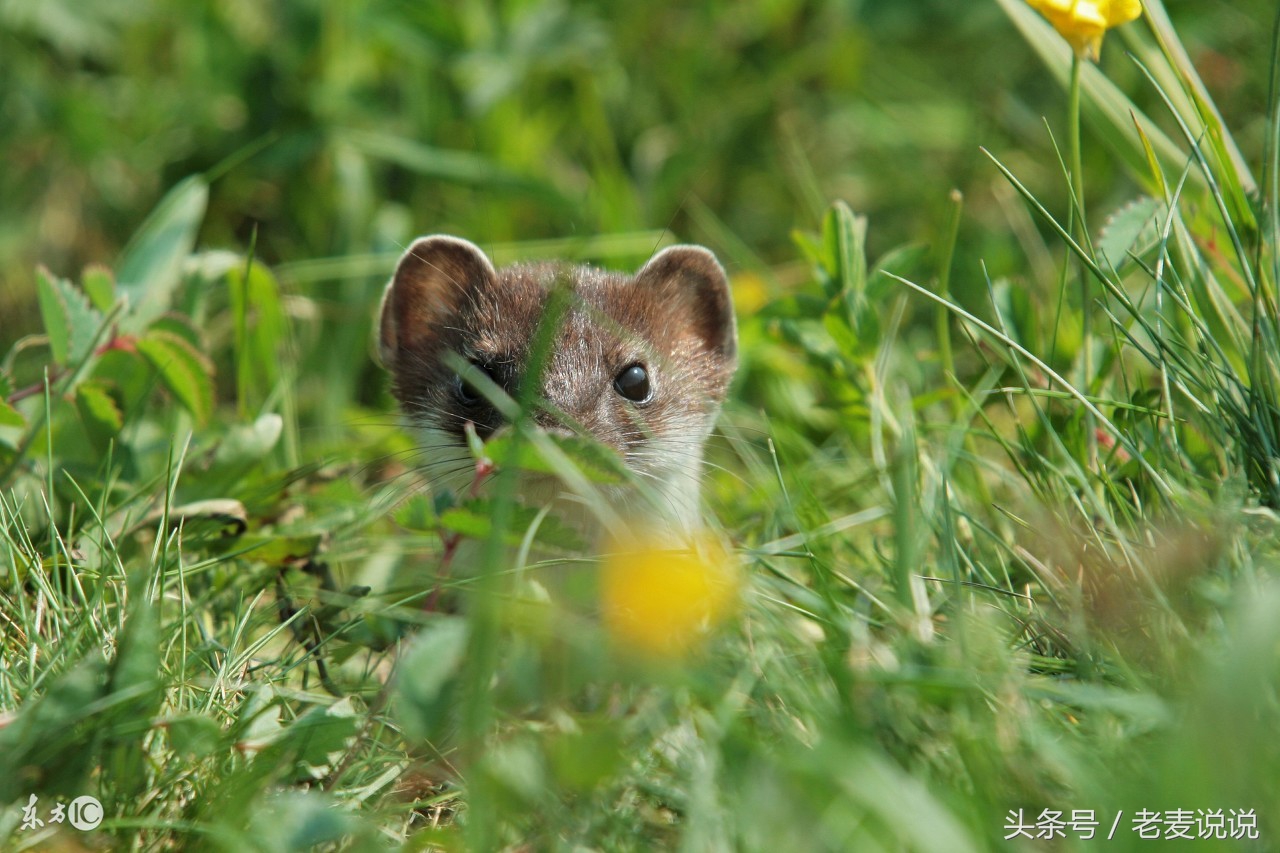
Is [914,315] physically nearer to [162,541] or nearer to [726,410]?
[726,410]

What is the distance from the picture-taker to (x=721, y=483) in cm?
482

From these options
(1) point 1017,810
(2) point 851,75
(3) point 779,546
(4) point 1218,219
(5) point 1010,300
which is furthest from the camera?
Answer: (2) point 851,75

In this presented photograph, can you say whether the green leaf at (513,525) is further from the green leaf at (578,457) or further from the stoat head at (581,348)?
the stoat head at (581,348)

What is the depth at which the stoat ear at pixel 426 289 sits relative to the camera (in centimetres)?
407

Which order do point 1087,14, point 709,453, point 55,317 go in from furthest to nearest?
1. point 709,453
2. point 55,317
3. point 1087,14

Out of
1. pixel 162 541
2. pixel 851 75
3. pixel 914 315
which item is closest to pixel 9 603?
pixel 162 541

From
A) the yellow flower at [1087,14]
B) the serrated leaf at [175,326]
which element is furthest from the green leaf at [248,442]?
the yellow flower at [1087,14]

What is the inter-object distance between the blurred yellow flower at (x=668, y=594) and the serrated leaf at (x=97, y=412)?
6.13 feet

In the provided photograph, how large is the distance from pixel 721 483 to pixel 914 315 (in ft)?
5.67

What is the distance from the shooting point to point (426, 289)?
4.24 metres

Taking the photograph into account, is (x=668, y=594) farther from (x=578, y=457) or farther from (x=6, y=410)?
(x=6, y=410)

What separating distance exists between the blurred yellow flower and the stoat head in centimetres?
99

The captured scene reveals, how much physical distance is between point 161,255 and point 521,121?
88.7 inches

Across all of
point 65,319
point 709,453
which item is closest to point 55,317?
point 65,319
